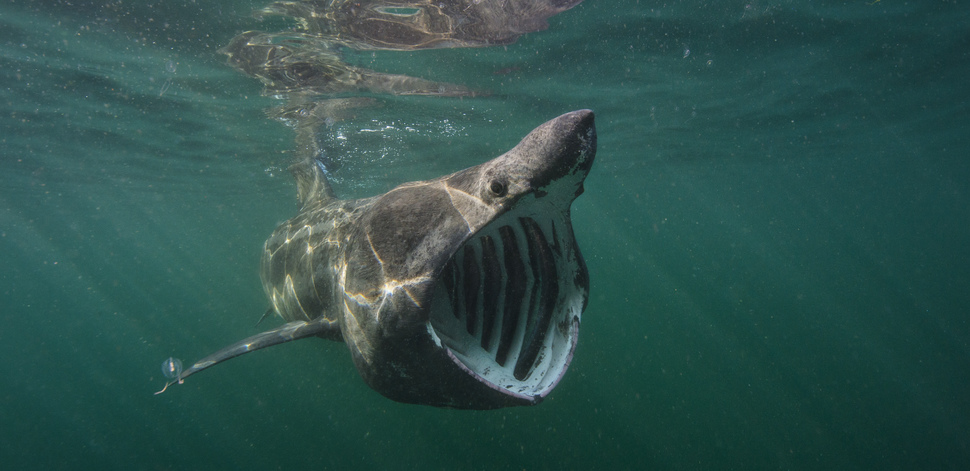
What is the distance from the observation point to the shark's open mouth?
2469 millimetres

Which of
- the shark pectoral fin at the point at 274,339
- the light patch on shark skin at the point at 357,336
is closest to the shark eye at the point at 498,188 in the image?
the light patch on shark skin at the point at 357,336

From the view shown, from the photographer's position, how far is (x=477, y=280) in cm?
306

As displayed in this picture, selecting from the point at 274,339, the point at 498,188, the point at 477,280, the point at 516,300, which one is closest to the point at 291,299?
the point at 274,339

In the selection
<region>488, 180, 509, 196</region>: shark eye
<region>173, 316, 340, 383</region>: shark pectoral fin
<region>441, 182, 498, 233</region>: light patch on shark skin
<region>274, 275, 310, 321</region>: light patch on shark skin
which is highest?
<region>488, 180, 509, 196</region>: shark eye

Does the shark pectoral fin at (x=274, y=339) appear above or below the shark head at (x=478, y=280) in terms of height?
below

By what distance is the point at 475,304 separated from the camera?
300 cm

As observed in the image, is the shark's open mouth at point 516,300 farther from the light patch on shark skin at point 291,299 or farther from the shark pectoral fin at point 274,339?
the light patch on shark skin at point 291,299

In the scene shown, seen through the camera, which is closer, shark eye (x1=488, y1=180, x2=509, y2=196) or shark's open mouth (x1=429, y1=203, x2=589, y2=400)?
shark eye (x1=488, y1=180, x2=509, y2=196)

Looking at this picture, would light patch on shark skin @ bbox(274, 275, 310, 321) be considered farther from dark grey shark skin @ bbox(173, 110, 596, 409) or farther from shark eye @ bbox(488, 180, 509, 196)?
shark eye @ bbox(488, 180, 509, 196)

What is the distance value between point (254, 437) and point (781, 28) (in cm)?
2806

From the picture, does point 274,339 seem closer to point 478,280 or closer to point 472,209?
point 478,280

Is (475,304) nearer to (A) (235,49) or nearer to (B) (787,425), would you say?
(A) (235,49)

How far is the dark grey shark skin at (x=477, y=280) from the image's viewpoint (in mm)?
2125

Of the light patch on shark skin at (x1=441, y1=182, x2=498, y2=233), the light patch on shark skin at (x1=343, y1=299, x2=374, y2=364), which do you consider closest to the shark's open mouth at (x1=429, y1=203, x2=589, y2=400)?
the light patch on shark skin at (x1=441, y1=182, x2=498, y2=233)
